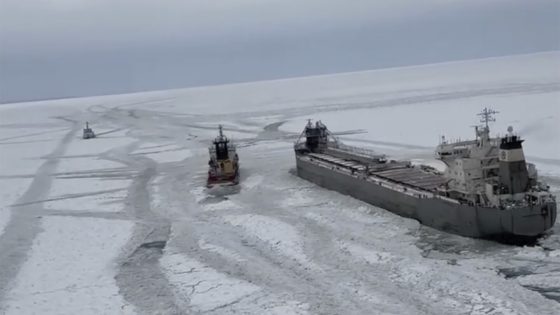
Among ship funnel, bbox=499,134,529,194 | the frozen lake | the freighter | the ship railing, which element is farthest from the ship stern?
the ship railing

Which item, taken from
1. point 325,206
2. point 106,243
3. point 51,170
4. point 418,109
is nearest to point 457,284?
point 325,206

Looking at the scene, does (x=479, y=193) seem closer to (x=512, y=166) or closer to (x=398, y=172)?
(x=512, y=166)

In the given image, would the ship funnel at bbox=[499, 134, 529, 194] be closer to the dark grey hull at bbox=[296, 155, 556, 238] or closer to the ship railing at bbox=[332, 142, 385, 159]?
the dark grey hull at bbox=[296, 155, 556, 238]

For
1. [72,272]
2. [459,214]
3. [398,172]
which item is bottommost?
[72,272]

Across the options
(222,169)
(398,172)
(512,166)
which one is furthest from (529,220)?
(222,169)

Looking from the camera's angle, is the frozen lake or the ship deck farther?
the ship deck

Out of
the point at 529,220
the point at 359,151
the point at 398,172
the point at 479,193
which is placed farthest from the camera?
the point at 359,151

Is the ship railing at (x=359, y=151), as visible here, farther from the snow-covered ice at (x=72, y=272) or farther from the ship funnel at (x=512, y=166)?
the snow-covered ice at (x=72, y=272)
